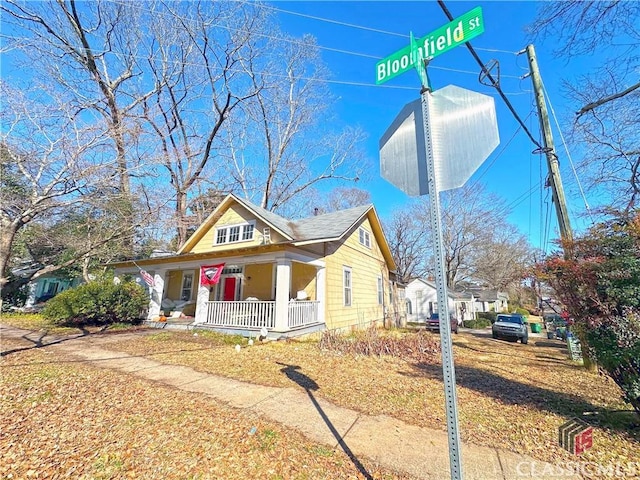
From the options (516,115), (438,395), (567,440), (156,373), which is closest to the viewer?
(567,440)

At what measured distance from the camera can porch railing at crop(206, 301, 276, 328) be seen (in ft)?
33.9

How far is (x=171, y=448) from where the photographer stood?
306cm

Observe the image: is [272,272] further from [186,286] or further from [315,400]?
[315,400]

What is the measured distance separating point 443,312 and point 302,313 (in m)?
9.61

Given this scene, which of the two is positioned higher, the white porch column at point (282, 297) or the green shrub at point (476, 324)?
the white porch column at point (282, 297)

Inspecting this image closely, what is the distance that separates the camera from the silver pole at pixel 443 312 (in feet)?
4.88

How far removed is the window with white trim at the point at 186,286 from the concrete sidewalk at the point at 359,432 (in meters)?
10.3

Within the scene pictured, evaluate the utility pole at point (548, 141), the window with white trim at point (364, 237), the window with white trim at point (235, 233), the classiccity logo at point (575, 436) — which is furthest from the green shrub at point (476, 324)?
the classiccity logo at point (575, 436)

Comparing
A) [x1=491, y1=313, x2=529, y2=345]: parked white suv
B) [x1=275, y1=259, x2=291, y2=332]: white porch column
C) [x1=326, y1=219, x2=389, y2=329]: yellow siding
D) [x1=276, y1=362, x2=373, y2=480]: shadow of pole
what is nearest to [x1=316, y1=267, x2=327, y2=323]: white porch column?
[x1=326, y1=219, x2=389, y2=329]: yellow siding

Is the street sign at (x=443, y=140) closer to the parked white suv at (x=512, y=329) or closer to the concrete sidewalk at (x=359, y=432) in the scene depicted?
the concrete sidewalk at (x=359, y=432)

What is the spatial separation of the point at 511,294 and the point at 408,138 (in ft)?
203

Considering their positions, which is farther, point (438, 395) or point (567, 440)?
point (438, 395)

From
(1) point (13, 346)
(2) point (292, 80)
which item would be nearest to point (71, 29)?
(2) point (292, 80)

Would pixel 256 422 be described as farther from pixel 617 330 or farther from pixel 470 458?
pixel 617 330
